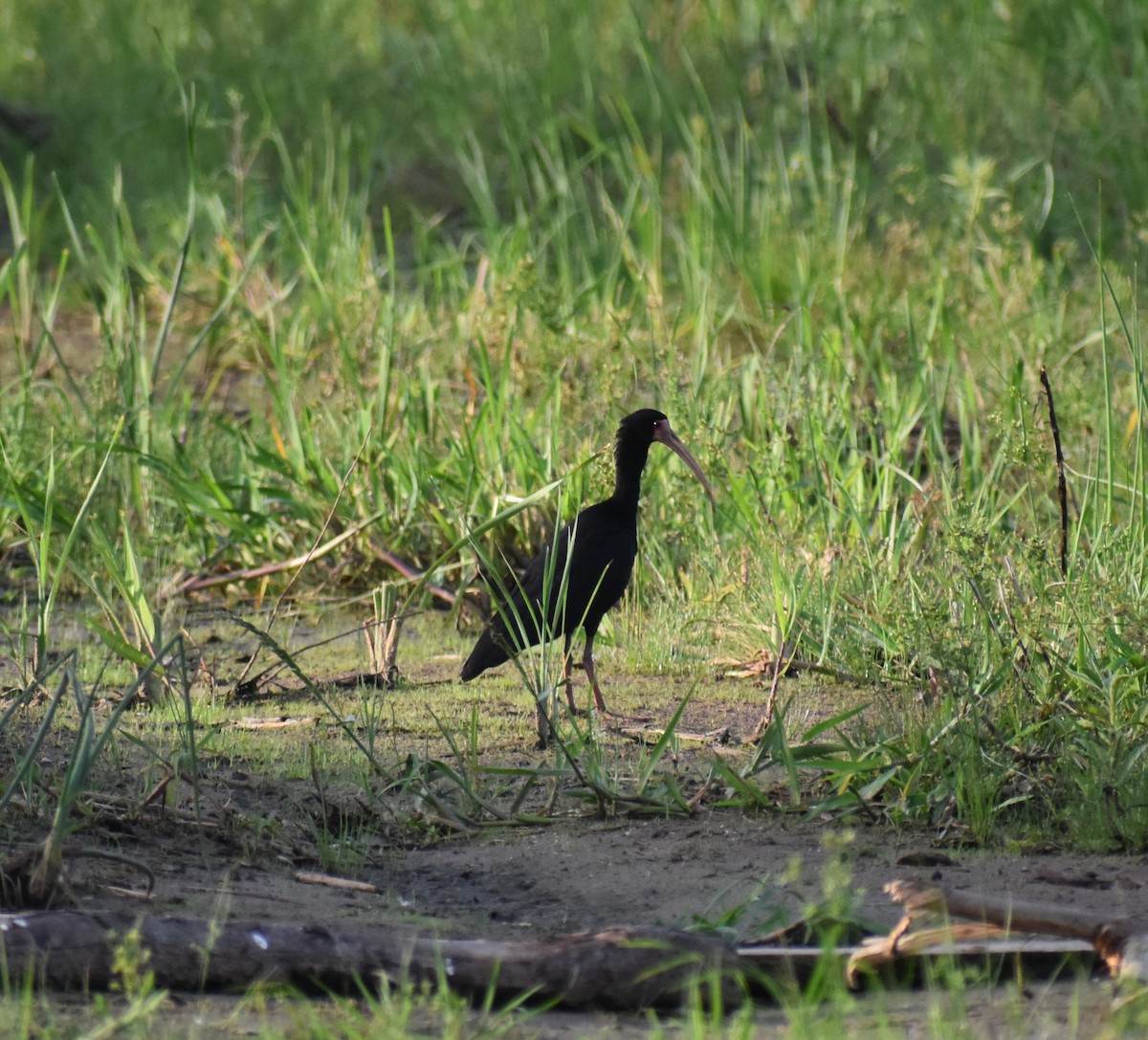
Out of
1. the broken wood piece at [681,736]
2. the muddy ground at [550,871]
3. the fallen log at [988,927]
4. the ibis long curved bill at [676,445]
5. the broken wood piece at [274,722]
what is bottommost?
the broken wood piece at [681,736]

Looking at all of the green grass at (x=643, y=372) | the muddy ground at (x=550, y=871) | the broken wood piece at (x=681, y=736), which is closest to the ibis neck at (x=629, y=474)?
the green grass at (x=643, y=372)

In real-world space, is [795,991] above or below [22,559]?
above

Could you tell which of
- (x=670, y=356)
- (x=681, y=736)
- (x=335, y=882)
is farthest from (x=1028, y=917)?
(x=670, y=356)

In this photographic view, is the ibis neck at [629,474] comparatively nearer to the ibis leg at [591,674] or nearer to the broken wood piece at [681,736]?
the ibis leg at [591,674]

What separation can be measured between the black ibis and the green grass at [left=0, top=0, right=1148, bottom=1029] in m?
0.15

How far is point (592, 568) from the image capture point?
15.5 feet

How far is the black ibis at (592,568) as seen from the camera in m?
4.51

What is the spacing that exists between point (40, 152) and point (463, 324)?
13.1ft

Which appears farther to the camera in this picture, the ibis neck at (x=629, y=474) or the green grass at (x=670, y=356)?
the ibis neck at (x=629, y=474)

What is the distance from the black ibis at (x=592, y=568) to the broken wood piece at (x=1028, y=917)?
1.71m

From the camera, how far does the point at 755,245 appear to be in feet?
24.0

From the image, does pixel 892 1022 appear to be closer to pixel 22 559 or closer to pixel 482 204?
pixel 22 559

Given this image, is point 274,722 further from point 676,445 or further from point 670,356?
point 670,356

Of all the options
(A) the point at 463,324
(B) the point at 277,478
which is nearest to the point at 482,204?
(A) the point at 463,324
